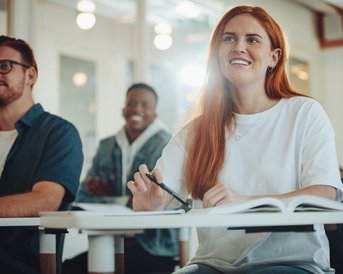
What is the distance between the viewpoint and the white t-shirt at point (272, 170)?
163 centimetres

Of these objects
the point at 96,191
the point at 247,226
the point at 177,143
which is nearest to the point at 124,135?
the point at 96,191

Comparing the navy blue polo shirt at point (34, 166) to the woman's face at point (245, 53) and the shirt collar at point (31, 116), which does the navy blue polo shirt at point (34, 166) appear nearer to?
the shirt collar at point (31, 116)

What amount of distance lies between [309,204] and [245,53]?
71cm

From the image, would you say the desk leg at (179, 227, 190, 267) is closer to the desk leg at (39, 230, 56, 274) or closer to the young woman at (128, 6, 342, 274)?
the young woman at (128, 6, 342, 274)

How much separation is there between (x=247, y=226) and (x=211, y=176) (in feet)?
1.94

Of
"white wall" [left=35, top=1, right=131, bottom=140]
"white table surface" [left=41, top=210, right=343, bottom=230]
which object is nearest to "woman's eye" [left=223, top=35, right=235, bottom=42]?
"white table surface" [left=41, top=210, right=343, bottom=230]

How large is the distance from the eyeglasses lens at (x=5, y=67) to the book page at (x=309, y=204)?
1445 millimetres

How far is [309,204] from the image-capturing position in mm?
1354

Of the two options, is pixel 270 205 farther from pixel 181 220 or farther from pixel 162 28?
pixel 162 28

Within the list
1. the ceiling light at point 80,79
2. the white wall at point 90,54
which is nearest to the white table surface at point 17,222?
the white wall at point 90,54

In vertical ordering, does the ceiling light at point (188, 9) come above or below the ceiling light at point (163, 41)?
above

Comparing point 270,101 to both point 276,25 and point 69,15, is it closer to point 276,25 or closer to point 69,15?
point 276,25

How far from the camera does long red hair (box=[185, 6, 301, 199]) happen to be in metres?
1.86

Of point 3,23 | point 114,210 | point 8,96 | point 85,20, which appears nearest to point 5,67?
point 8,96
